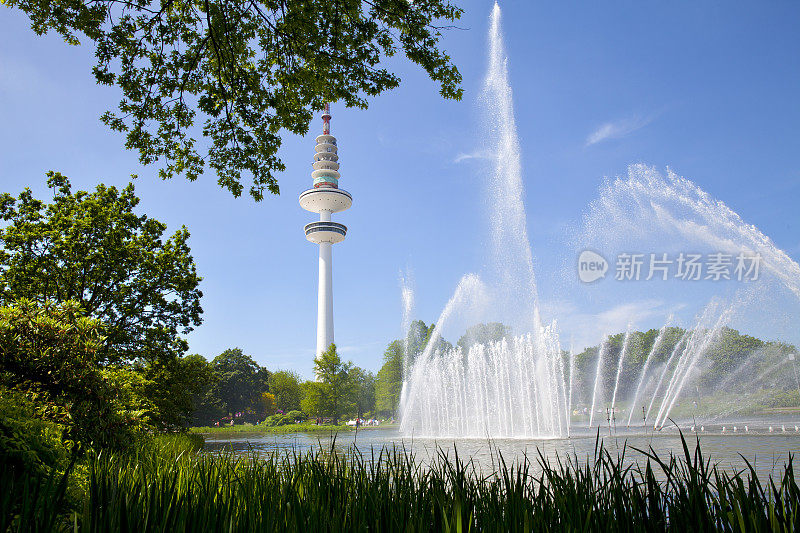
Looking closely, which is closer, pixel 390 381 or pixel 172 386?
pixel 172 386

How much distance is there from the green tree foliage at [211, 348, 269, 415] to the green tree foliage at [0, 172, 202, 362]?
49641 mm

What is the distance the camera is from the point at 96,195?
19.1 meters

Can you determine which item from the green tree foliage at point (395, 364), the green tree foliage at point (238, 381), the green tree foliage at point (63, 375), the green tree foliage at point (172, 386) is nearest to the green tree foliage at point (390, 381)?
the green tree foliage at point (395, 364)

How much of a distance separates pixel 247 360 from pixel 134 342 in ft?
191

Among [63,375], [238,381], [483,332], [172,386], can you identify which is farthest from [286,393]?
[63,375]

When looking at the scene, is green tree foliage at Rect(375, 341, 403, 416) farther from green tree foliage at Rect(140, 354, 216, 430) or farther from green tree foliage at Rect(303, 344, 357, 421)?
green tree foliage at Rect(140, 354, 216, 430)

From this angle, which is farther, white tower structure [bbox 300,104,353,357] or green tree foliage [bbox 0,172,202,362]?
white tower structure [bbox 300,104,353,357]

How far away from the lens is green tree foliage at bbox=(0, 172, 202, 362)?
1697 centimetres

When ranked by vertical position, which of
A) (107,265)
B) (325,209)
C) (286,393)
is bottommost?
(286,393)

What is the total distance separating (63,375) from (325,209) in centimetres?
9041

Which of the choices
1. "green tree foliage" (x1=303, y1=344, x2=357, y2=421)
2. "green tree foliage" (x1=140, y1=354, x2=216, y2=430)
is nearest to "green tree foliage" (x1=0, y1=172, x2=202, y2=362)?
"green tree foliage" (x1=140, y1=354, x2=216, y2=430)

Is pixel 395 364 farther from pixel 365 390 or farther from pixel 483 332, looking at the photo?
pixel 483 332

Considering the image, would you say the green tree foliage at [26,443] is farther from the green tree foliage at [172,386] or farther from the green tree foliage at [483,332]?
the green tree foliage at [483,332]

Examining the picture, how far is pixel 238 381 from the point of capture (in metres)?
69.9
